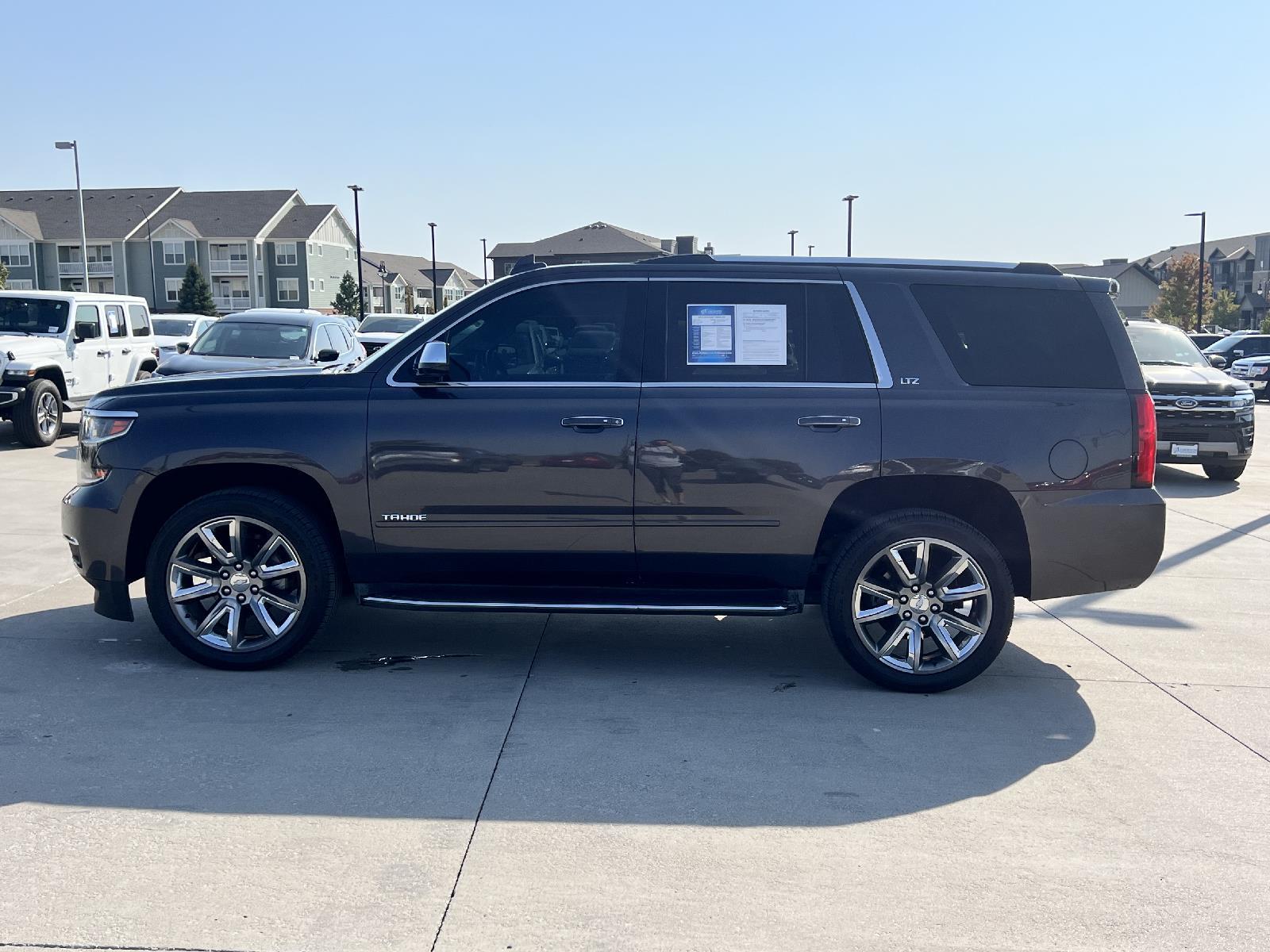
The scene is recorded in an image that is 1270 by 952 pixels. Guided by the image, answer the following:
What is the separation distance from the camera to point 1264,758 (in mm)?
4555

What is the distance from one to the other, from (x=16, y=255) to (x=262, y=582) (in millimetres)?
82221

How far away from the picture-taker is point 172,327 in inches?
1063

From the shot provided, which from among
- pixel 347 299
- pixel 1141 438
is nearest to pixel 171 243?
pixel 347 299

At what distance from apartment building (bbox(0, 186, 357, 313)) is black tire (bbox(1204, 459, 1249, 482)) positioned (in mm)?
71931

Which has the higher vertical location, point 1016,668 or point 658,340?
point 658,340

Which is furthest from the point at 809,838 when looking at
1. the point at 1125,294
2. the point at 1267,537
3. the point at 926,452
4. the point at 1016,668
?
the point at 1125,294

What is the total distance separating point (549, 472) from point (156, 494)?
6.32 ft

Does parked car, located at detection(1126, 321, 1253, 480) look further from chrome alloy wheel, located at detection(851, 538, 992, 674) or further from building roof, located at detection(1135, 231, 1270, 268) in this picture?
building roof, located at detection(1135, 231, 1270, 268)

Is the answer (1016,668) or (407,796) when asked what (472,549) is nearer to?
(407,796)

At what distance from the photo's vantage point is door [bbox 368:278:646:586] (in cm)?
518

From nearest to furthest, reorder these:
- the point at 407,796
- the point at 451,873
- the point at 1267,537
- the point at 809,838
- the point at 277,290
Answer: the point at 451,873 < the point at 809,838 < the point at 407,796 < the point at 1267,537 < the point at 277,290

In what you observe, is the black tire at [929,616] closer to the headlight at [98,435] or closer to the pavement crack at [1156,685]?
the pavement crack at [1156,685]

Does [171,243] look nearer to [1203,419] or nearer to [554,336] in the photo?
[1203,419]

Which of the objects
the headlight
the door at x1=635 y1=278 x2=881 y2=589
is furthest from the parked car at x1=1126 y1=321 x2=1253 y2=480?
the headlight
